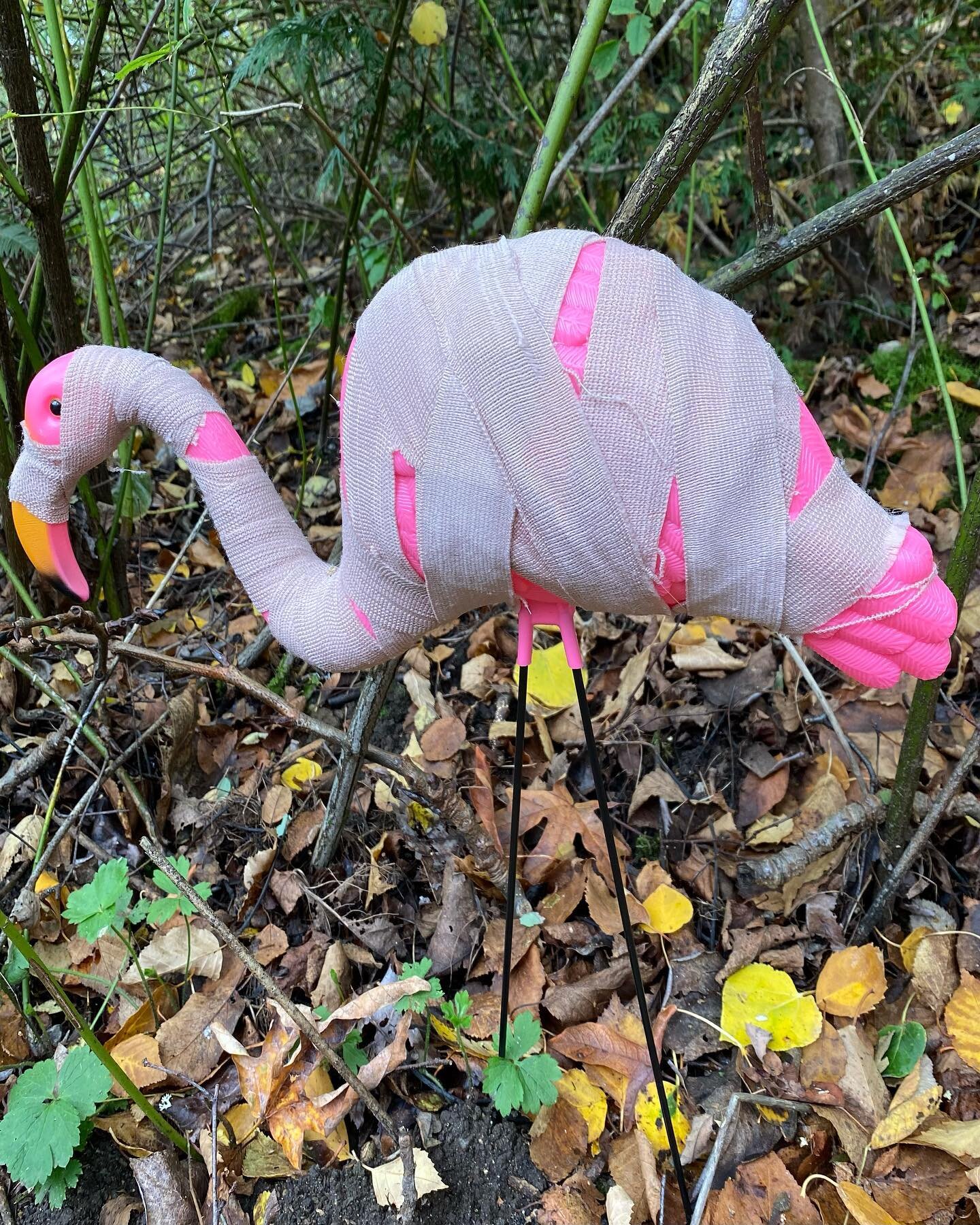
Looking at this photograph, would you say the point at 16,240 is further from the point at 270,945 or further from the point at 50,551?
the point at 270,945

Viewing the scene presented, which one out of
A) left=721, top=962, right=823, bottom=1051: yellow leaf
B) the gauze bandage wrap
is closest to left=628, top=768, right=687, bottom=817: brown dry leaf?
left=721, top=962, right=823, bottom=1051: yellow leaf

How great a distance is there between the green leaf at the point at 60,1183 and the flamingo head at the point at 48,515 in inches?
28.9

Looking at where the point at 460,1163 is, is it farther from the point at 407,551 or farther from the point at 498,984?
the point at 407,551

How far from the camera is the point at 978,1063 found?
1118 mm

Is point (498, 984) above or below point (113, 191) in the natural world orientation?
below

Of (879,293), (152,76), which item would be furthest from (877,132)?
(152,76)

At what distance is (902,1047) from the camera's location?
117 centimetres

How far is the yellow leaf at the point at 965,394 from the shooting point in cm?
182

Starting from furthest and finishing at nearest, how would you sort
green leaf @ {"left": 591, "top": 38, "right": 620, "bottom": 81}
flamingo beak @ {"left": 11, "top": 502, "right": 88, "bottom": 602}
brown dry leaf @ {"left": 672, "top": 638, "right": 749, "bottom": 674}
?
brown dry leaf @ {"left": 672, "top": 638, "right": 749, "bottom": 674} → green leaf @ {"left": 591, "top": 38, "right": 620, "bottom": 81} → flamingo beak @ {"left": 11, "top": 502, "right": 88, "bottom": 602}

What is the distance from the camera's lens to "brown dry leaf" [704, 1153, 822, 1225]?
1042 millimetres

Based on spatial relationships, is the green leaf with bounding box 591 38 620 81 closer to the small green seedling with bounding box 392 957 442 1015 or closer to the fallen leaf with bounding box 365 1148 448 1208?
the small green seedling with bounding box 392 957 442 1015

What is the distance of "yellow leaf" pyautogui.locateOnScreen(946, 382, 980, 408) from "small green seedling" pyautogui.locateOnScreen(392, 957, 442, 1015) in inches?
60.7

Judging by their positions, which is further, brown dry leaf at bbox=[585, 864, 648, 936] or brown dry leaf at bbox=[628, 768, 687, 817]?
brown dry leaf at bbox=[628, 768, 687, 817]

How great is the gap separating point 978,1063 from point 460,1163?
0.68 metres
